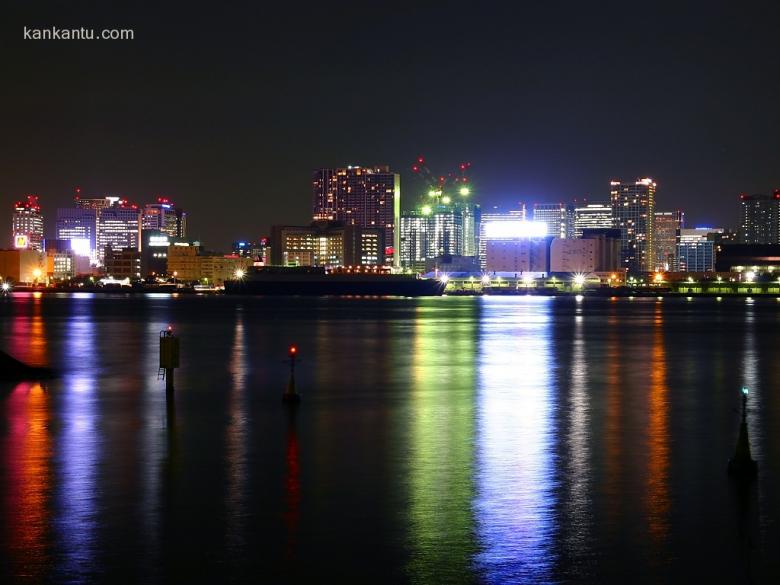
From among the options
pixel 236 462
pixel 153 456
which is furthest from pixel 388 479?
pixel 153 456

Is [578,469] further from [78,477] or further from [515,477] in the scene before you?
[78,477]

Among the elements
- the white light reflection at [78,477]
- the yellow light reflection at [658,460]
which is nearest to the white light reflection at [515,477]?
the yellow light reflection at [658,460]

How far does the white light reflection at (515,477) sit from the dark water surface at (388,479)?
5cm

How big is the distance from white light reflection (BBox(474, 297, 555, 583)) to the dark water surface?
5 cm

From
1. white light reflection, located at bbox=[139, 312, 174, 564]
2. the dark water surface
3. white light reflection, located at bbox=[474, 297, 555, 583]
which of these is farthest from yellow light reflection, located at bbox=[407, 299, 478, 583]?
white light reflection, located at bbox=[139, 312, 174, 564]

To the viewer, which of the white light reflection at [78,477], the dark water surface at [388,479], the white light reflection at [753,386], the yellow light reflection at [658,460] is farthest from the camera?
the white light reflection at [753,386]

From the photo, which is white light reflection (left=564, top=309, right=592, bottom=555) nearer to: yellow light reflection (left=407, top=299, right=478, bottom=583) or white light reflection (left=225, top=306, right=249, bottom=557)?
yellow light reflection (left=407, top=299, right=478, bottom=583)

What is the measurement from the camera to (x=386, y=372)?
3309 cm

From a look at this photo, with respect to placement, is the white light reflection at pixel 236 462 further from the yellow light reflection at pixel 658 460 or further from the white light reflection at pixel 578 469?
the yellow light reflection at pixel 658 460

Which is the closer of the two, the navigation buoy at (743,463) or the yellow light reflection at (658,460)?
the yellow light reflection at (658,460)

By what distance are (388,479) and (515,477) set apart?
181 centimetres

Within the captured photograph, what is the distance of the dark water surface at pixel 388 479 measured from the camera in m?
10.1

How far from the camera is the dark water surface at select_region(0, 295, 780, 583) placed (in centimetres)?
1011

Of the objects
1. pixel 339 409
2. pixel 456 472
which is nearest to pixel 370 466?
pixel 456 472
